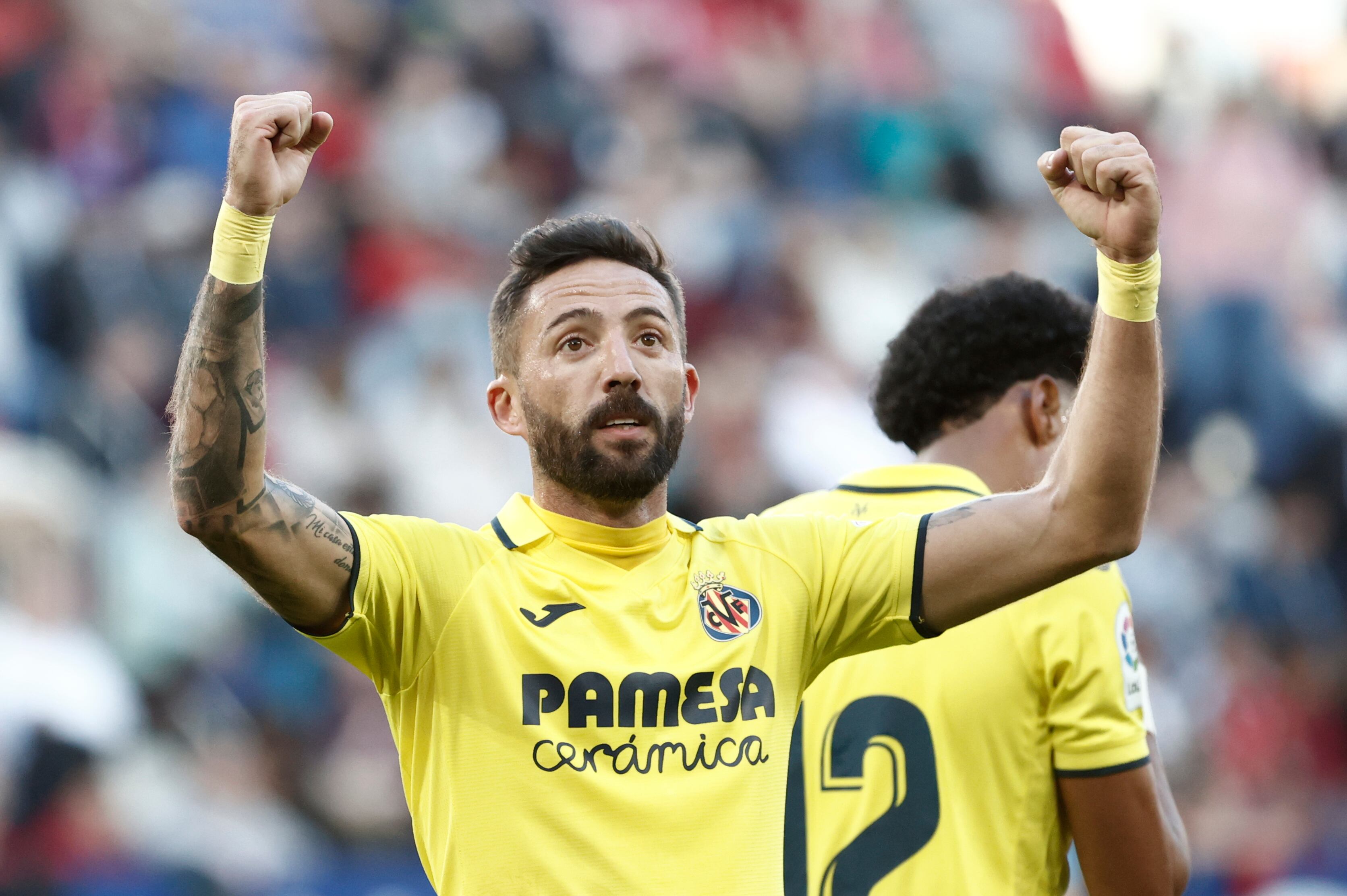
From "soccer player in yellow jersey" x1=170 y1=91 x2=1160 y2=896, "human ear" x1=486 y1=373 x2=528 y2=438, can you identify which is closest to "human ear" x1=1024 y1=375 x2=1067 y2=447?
"soccer player in yellow jersey" x1=170 y1=91 x2=1160 y2=896

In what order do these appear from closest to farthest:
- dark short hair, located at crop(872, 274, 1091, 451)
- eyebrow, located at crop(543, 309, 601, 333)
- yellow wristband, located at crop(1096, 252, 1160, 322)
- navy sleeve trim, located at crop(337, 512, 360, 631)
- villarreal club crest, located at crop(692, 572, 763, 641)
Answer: navy sleeve trim, located at crop(337, 512, 360, 631) → yellow wristband, located at crop(1096, 252, 1160, 322) → villarreal club crest, located at crop(692, 572, 763, 641) → eyebrow, located at crop(543, 309, 601, 333) → dark short hair, located at crop(872, 274, 1091, 451)

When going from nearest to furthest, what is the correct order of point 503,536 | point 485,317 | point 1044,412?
1. point 503,536
2. point 1044,412
3. point 485,317

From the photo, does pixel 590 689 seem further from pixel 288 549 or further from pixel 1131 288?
pixel 1131 288

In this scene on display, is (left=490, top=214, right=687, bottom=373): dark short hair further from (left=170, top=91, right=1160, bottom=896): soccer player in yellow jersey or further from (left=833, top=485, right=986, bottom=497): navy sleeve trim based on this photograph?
(left=833, top=485, right=986, bottom=497): navy sleeve trim

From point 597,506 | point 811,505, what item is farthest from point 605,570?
point 811,505

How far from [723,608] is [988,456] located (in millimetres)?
1127

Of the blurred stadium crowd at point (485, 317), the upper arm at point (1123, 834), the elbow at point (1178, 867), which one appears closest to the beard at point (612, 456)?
the upper arm at point (1123, 834)

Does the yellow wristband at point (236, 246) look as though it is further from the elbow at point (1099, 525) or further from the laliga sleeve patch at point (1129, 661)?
the laliga sleeve patch at point (1129, 661)

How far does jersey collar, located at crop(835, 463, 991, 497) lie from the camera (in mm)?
3496

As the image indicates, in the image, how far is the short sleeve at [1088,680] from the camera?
3.23 metres

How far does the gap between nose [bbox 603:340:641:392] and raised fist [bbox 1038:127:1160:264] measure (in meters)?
0.85

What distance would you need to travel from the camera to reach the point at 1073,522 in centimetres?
271

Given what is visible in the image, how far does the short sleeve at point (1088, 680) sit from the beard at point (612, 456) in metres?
1.00

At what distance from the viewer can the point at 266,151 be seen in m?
2.45
